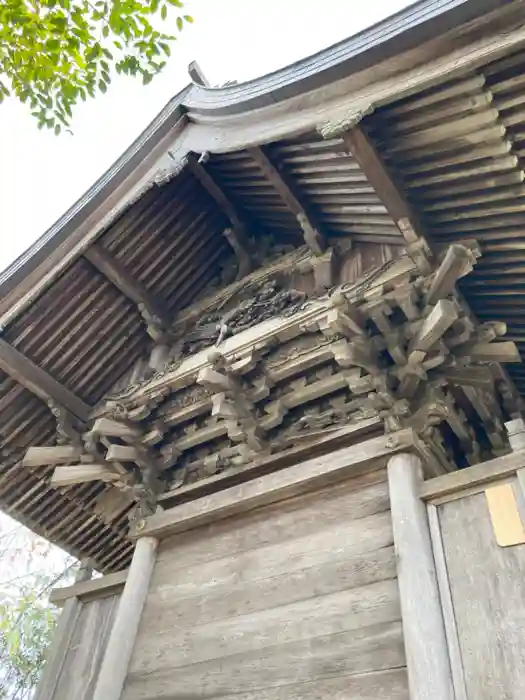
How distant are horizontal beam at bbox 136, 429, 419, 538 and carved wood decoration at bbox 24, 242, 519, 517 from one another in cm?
16

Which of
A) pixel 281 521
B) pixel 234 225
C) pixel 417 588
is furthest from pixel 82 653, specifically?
pixel 234 225

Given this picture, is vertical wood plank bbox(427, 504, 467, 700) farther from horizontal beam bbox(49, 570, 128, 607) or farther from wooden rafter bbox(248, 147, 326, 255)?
wooden rafter bbox(248, 147, 326, 255)

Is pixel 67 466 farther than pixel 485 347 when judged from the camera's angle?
Yes

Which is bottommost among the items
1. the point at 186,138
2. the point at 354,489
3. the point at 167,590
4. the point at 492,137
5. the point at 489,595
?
the point at 489,595

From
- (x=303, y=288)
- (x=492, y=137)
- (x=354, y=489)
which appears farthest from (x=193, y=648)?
(x=492, y=137)

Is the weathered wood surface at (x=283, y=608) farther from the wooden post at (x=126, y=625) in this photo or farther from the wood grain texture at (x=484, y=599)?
the wood grain texture at (x=484, y=599)

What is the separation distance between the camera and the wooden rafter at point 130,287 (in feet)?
17.1

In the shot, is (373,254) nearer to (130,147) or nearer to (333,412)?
(333,412)

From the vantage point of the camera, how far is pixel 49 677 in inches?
165

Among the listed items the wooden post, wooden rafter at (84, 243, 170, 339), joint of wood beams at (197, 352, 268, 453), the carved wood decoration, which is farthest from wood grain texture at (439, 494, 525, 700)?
wooden rafter at (84, 243, 170, 339)

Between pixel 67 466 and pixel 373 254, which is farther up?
pixel 373 254

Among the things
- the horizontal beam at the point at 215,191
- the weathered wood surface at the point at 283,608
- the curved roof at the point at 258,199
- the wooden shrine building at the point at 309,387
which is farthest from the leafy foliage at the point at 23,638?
the weathered wood surface at the point at 283,608

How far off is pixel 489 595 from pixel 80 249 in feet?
11.9

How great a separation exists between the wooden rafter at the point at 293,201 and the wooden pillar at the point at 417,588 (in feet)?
6.62
